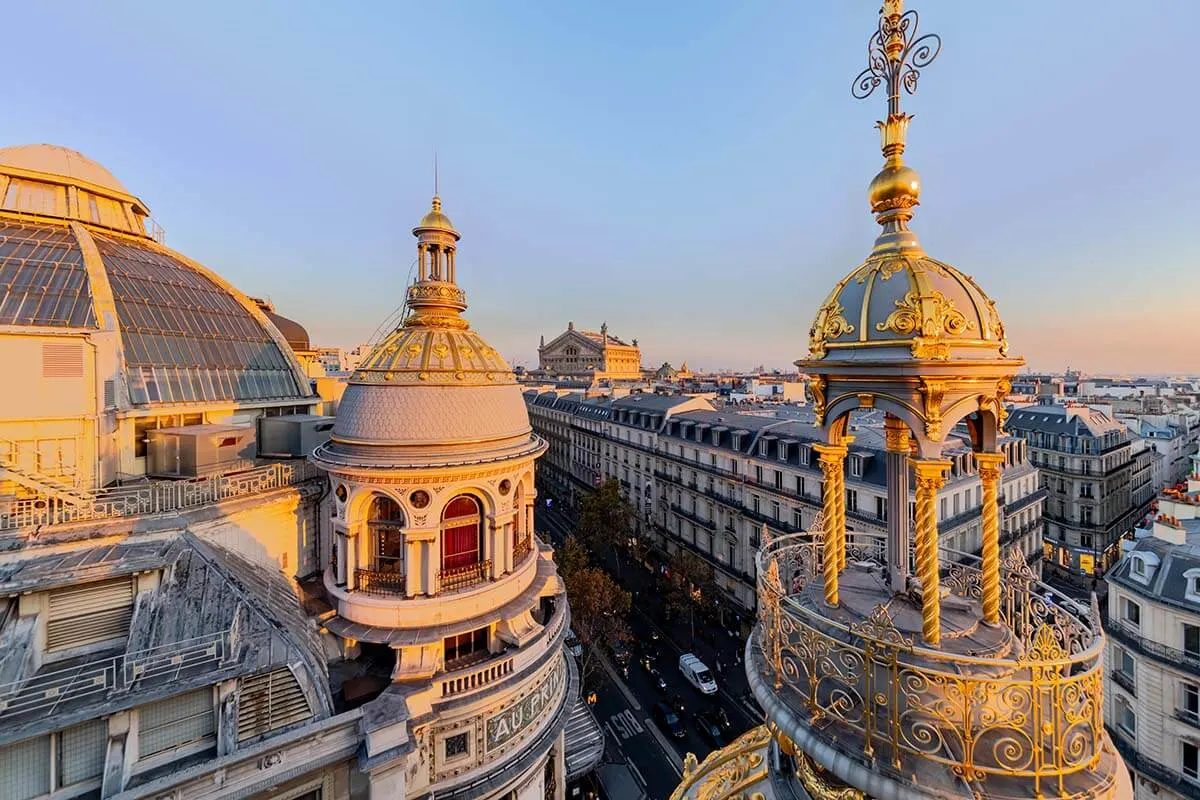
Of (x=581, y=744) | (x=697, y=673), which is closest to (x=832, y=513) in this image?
(x=581, y=744)

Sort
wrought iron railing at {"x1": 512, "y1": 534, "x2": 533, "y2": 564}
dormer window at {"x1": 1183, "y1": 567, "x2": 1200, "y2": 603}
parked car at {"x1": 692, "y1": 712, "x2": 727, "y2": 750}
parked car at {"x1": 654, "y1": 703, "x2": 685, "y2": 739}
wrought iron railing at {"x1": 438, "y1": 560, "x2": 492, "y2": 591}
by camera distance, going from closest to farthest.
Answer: wrought iron railing at {"x1": 438, "y1": 560, "x2": 492, "y2": 591}
wrought iron railing at {"x1": 512, "y1": 534, "x2": 533, "y2": 564}
dormer window at {"x1": 1183, "y1": 567, "x2": 1200, "y2": 603}
parked car at {"x1": 692, "y1": 712, "x2": 727, "y2": 750}
parked car at {"x1": 654, "y1": 703, "x2": 685, "y2": 739}

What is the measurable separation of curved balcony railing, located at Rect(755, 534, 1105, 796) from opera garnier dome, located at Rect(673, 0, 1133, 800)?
0.02 metres

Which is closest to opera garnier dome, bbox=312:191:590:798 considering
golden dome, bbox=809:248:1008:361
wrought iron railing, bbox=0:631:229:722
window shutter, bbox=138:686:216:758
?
window shutter, bbox=138:686:216:758

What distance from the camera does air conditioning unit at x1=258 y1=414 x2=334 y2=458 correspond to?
22.7 m

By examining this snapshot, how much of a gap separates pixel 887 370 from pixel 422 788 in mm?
17579

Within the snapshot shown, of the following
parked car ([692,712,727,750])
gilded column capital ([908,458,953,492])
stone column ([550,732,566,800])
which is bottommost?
parked car ([692,712,727,750])

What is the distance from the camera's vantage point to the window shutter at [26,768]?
11219 millimetres

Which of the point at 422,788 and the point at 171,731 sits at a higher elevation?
the point at 171,731

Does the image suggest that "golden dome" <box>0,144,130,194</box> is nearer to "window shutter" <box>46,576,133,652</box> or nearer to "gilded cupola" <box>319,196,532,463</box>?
"gilded cupola" <box>319,196,532,463</box>

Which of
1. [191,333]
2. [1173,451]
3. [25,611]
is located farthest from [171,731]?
[1173,451]

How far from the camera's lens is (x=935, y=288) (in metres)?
6.75

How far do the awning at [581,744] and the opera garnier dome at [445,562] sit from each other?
135 inches

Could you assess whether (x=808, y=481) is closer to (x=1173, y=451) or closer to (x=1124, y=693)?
(x=1124, y=693)

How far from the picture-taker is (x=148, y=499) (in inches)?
638
